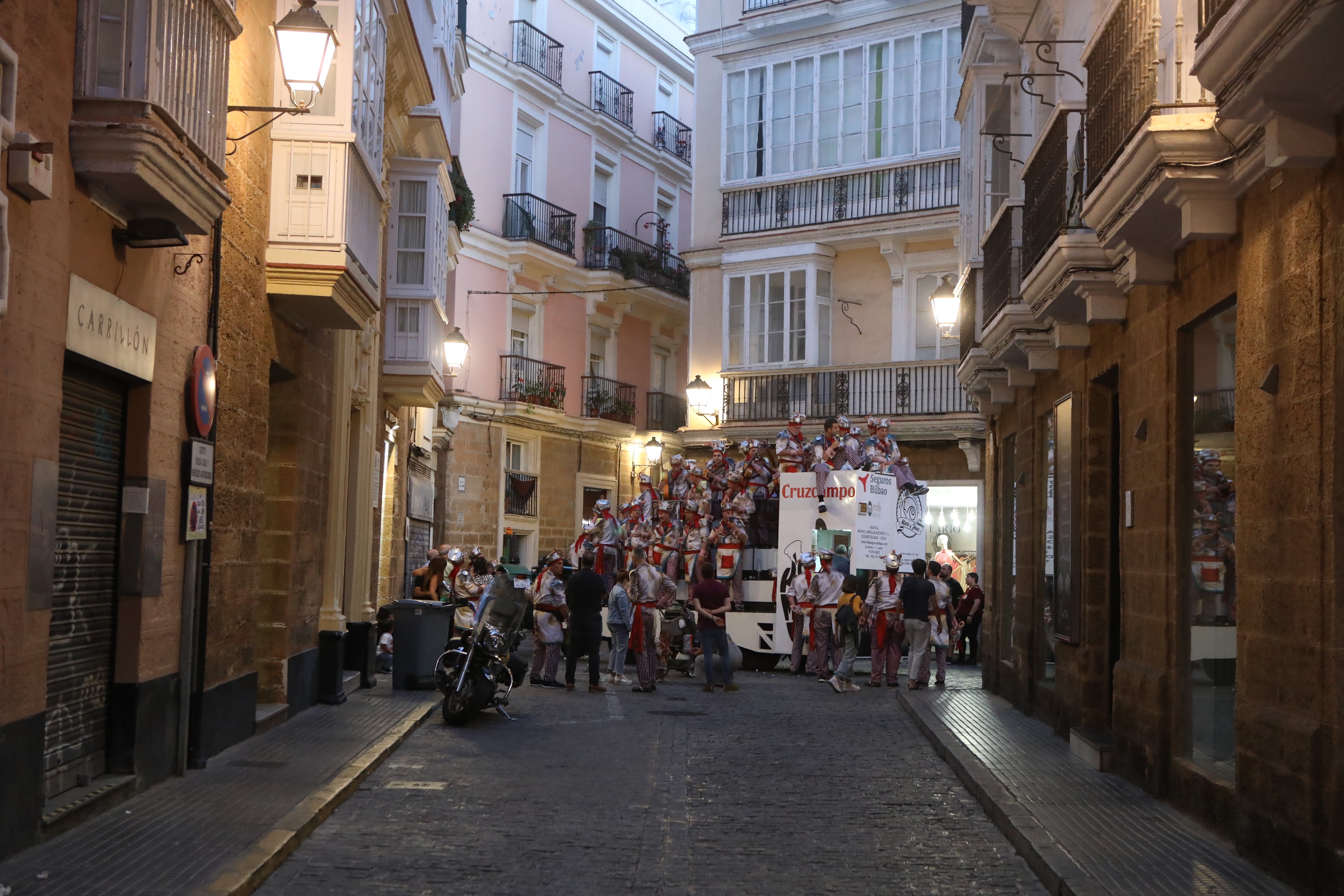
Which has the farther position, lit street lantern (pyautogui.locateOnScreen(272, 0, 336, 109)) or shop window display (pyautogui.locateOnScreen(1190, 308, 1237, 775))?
lit street lantern (pyautogui.locateOnScreen(272, 0, 336, 109))

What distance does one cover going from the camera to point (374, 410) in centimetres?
2047

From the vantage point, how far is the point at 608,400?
→ 128 feet

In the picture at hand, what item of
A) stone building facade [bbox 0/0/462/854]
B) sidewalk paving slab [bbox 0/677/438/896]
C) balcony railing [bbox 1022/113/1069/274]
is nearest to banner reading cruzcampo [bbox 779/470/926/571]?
stone building facade [bbox 0/0/462/854]

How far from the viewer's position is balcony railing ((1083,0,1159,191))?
10289mm

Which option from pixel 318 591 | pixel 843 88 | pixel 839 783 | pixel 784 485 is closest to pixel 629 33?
pixel 843 88

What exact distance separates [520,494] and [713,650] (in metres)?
16.7

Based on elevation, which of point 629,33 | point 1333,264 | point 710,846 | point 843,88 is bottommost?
point 710,846

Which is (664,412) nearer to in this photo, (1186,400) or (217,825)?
(1186,400)

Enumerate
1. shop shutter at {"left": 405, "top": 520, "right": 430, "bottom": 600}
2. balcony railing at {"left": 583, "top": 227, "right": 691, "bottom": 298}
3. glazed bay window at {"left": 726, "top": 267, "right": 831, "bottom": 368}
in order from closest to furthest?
shop shutter at {"left": 405, "top": 520, "right": 430, "bottom": 600} → glazed bay window at {"left": 726, "top": 267, "right": 831, "bottom": 368} → balcony railing at {"left": 583, "top": 227, "right": 691, "bottom": 298}

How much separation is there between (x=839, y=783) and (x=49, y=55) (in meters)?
7.60

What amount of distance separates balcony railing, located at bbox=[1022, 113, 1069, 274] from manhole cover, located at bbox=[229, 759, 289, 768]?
7285 millimetres

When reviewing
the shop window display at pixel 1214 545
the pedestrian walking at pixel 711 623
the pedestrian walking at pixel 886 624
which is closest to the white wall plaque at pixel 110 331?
the shop window display at pixel 1214 545

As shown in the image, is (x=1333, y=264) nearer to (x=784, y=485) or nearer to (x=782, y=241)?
(x=784, y=485)

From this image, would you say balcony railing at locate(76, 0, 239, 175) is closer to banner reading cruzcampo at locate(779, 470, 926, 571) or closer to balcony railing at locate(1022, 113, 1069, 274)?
balcony railing at locate(1022, 113, 1069, 274)
